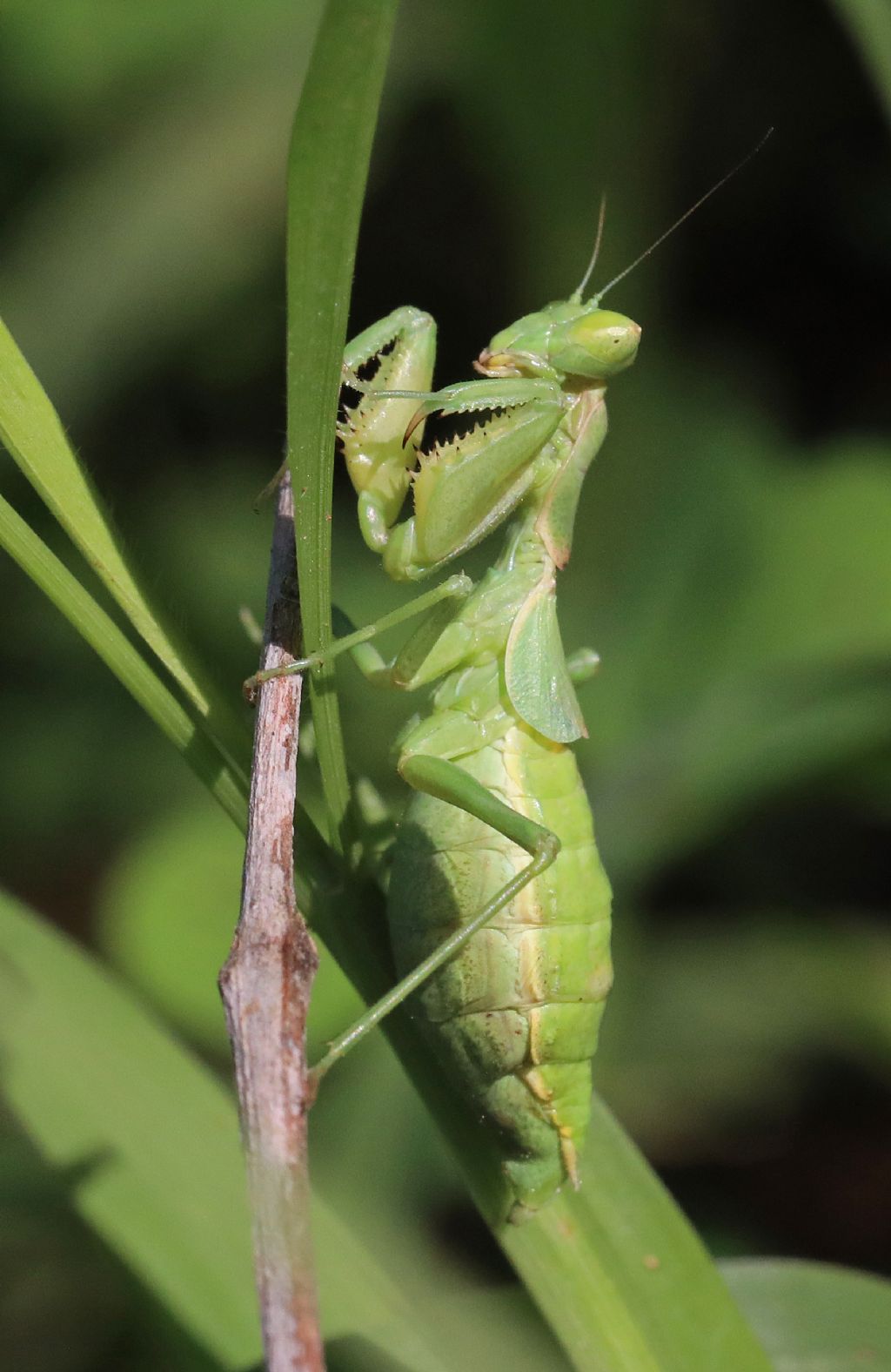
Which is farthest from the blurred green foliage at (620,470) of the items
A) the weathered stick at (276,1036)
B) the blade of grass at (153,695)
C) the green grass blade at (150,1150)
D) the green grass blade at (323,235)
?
the green grass blade at (323,235)

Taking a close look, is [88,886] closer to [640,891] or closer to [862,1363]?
[640,891]

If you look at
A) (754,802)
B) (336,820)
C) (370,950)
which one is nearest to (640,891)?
(754,802)

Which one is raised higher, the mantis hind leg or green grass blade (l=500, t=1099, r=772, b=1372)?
the mantis hind leg

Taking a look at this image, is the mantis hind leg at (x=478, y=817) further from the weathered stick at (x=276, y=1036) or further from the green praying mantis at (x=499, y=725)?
the weathered stick at (x=276, y=1036)

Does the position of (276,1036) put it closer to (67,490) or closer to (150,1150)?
(67,490)

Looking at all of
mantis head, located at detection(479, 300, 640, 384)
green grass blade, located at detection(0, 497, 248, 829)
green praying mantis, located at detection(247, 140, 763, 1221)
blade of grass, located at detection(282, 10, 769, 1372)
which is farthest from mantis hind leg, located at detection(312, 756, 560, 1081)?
mantis head, located at detection(479, 300, 640, 384)

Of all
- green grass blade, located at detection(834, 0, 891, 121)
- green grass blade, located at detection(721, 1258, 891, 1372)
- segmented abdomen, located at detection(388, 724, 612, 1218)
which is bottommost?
green grass blade, located at detection(721, 1258, 891, 1372)

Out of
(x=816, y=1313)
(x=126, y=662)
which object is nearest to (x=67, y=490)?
(x=126, y=662)

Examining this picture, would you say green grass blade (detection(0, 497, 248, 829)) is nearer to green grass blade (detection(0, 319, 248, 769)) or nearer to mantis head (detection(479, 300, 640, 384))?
green grass blade (detection(0, 319, 248, 769))
